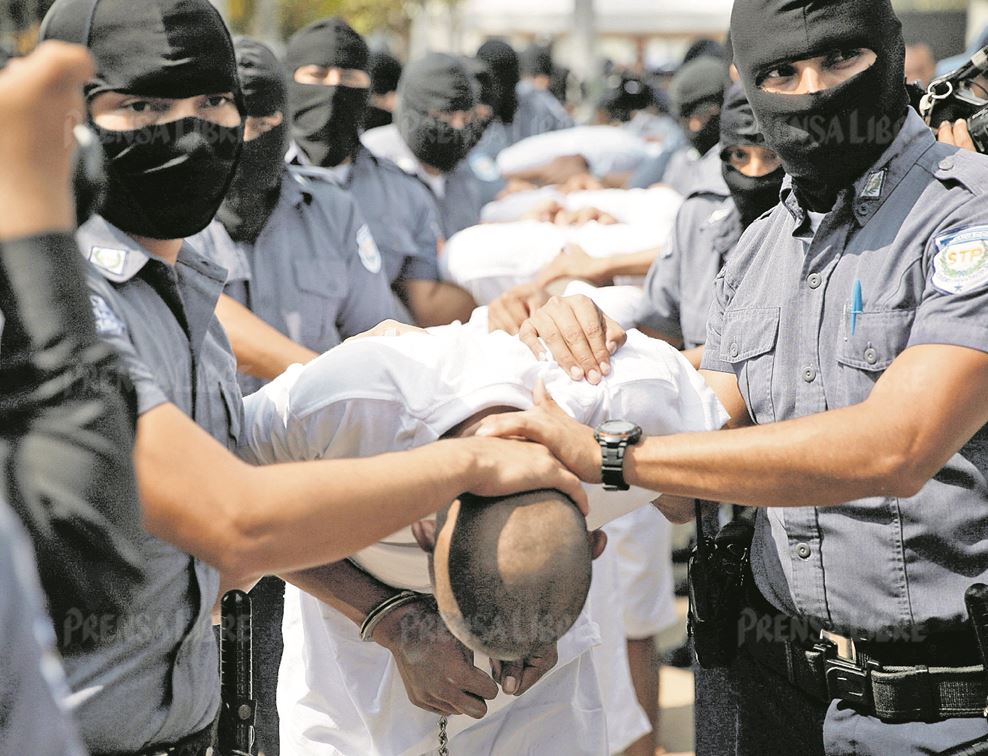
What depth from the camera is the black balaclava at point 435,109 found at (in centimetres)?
584

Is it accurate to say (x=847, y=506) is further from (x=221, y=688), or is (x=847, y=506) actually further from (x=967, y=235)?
(x=221, y=688)

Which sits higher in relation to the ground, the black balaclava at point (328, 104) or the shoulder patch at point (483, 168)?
the black balaclava at point (328, 104)

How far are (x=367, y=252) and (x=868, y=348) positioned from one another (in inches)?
85.0

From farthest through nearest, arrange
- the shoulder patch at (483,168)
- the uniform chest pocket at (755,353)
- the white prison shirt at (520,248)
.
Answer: the shoulder patch at (483,168)
the white prison shirt at (520,248)
the uniform chest pocket at (755,353)

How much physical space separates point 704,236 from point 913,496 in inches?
67.7

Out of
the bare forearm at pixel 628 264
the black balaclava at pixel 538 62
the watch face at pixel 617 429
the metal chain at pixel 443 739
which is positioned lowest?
the black balaclava at pixel 538 62

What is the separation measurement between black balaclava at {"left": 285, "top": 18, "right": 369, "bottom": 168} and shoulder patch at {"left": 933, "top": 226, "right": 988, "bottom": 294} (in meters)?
3.29

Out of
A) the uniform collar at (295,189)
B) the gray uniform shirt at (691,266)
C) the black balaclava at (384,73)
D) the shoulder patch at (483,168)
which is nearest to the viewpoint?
the gray uniform shirt at (691,266)

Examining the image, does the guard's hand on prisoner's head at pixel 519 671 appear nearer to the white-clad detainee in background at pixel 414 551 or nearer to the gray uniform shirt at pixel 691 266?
the white-clad detainee in background at pixel 414 551

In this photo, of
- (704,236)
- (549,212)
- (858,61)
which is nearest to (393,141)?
(549,212)

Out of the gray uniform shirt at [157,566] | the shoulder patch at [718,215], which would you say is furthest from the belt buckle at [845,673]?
the shoulder patch at [718,215]

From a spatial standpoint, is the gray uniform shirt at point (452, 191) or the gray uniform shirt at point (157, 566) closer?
the gray uniform shirt at point (157, 566)

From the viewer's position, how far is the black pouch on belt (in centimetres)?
250

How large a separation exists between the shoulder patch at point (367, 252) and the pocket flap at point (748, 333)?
1.70 metres
